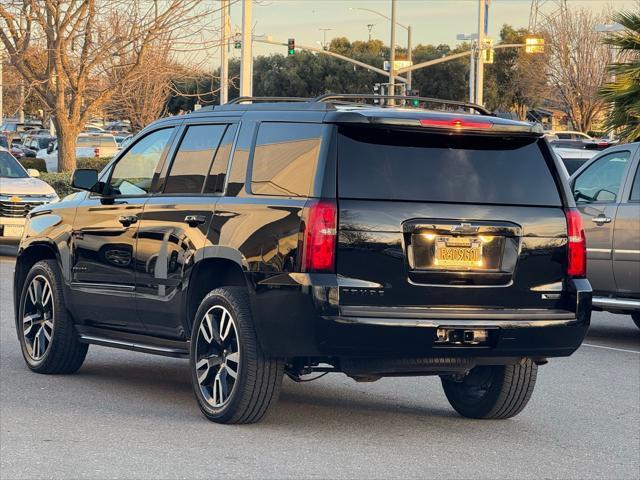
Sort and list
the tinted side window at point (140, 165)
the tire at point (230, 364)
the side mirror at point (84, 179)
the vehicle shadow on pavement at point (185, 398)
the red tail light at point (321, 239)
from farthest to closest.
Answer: the side mirror at point (84, 179) < the tinted side window at point (140, 165) < the vehicle shadow on pavement at point (185, 398) < the tire at point (230, 364) < the red tail light at point (321, 239)

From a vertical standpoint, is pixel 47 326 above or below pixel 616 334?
above

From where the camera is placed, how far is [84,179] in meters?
9.53

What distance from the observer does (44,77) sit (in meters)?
27.4

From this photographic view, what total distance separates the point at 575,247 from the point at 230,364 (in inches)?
83.3

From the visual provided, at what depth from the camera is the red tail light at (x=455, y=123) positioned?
7.60 m

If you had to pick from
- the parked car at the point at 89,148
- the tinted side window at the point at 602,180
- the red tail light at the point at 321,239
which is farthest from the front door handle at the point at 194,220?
the parked car at the point at 89,148

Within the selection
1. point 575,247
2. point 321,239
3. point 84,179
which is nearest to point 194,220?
point 321,239

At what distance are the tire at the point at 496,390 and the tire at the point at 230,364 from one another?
146 centimetres

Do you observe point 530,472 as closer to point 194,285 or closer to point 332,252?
point 332,252

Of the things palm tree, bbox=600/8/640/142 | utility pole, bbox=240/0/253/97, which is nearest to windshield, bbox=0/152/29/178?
utility pole, bbox=240/0/253/97

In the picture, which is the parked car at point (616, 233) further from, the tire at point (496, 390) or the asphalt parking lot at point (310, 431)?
the tire at point (496, 390)

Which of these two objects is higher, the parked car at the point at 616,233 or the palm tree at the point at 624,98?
the palm tree at the point at 624,98

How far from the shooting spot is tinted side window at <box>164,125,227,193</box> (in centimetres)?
858

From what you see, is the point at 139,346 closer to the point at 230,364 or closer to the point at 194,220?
the point at 194,220
